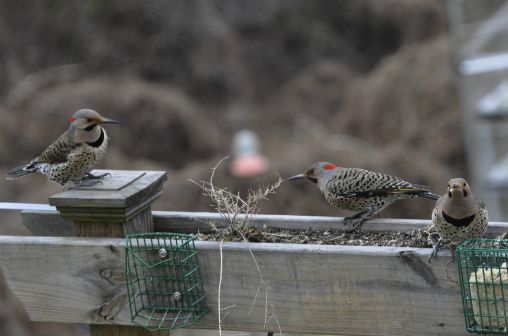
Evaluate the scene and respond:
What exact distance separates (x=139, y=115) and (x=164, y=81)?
2.02 meters

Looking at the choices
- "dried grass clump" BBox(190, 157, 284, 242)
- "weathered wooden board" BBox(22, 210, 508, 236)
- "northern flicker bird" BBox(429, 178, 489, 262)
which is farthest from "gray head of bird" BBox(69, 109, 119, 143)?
"northern flicker bird" BBox(429, 178, 489, 262)

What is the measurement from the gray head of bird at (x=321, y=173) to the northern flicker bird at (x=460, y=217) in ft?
3.88

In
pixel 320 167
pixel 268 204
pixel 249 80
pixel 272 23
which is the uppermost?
pixel 272 23

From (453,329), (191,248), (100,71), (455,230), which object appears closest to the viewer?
(453,329)

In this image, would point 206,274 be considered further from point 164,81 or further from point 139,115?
point 164,81

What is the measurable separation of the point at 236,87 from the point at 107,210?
9479 mm

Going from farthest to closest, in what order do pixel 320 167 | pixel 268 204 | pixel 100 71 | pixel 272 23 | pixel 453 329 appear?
pixel 272 23 → pixel 100 71 → pixel 268 204 → pixel 320 167 → pixel 453 329

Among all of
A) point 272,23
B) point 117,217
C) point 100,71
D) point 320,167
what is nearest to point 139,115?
point 100,71

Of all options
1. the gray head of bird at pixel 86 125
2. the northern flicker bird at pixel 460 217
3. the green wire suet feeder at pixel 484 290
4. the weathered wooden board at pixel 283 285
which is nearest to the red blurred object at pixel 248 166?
the gray head of bird at pixel 86 125

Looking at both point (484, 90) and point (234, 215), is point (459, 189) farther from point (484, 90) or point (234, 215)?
point (484, 90)

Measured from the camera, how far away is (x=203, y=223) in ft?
10.9

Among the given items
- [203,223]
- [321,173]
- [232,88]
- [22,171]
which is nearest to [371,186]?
[321,173]

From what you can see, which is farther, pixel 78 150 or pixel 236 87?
pixel 236 87

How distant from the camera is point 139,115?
9.74 meters
